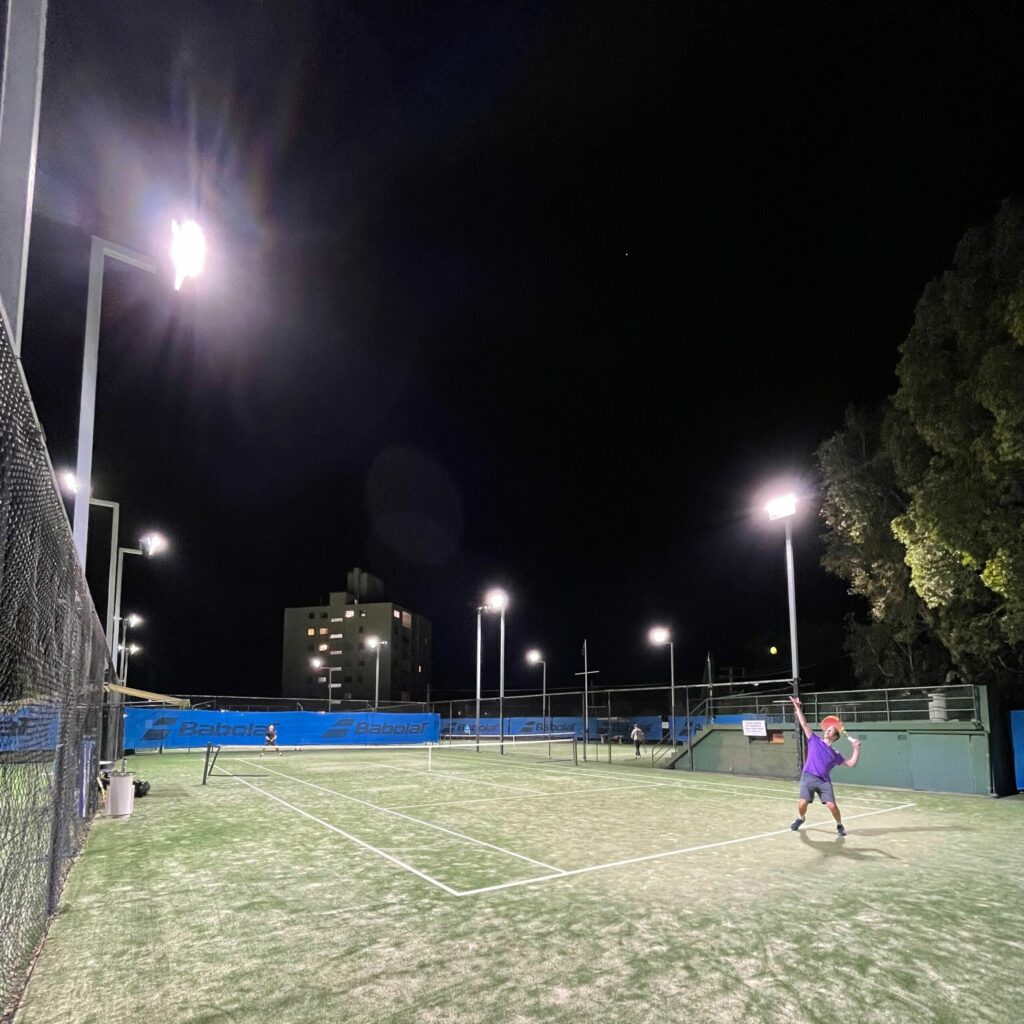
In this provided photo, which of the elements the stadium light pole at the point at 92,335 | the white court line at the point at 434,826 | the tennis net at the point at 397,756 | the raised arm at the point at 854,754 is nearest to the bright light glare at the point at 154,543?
the tennis net at the point at 397,756

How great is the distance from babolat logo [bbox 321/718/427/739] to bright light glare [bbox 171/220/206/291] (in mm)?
34507

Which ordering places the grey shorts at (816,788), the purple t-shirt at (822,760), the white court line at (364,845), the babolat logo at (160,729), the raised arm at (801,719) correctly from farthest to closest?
the babolat logo at (160,729) < the raised arm at (801,719) < the purple t-shirt at (822,760) < the grey shorts at (816,788) < the white court line at (364,845)

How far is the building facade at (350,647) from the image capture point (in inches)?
4158

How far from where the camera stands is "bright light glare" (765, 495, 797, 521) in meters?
20.6

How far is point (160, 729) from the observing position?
33250 millimetres

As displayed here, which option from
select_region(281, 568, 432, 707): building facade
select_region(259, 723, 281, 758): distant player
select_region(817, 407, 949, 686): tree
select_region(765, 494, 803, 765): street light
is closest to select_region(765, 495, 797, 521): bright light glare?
select_region(765, 494, 803, 765): street light

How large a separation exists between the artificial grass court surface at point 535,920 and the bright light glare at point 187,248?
6343mm

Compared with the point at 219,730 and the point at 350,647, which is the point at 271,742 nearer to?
the point at 219,730

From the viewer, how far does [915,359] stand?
814 inches

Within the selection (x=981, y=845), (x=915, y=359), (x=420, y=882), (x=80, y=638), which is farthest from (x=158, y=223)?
(x=915, y=359)

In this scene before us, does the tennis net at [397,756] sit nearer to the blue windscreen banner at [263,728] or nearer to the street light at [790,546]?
the blue windscreen banner at [263,728]

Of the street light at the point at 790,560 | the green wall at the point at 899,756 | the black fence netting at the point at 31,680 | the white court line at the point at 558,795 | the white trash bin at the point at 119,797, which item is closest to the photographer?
the black fence netting at the point at 31,680

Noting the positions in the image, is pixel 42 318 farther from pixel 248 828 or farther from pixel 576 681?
pixel 576 681

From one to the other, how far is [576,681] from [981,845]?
69086 mm
